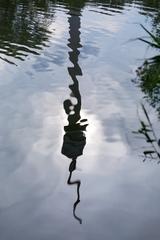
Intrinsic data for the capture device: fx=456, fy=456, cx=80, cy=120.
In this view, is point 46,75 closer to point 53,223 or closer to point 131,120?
point 131,120

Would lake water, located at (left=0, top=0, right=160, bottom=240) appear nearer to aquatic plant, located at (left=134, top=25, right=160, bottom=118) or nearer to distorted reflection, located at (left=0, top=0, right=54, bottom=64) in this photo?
distorted reflection, located at (left=0, top=0, right=54, bottom=64)

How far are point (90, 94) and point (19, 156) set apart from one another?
3.15m

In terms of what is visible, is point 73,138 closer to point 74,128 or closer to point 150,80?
point 74,128

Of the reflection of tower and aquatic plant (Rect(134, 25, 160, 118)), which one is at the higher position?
aquatic plant (Rect(134, 25, 160, 118))

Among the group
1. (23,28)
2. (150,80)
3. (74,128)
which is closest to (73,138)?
(74,128)

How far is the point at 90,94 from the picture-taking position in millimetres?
9750

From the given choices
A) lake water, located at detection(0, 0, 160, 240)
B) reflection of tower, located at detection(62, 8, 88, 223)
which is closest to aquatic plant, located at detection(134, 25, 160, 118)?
lake water, located at detection(0, 0, 160, 240)

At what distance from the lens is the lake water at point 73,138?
225 inches

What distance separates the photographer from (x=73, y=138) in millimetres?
7828

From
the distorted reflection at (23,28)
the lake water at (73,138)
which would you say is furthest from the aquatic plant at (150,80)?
the distorted reflection at (23,28)

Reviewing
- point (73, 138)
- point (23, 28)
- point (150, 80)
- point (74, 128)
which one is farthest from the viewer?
point (23, 28)

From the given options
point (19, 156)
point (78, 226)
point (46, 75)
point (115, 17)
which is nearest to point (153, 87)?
point (46, 75)

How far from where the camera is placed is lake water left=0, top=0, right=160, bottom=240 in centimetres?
572

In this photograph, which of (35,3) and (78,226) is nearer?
(78,226)
